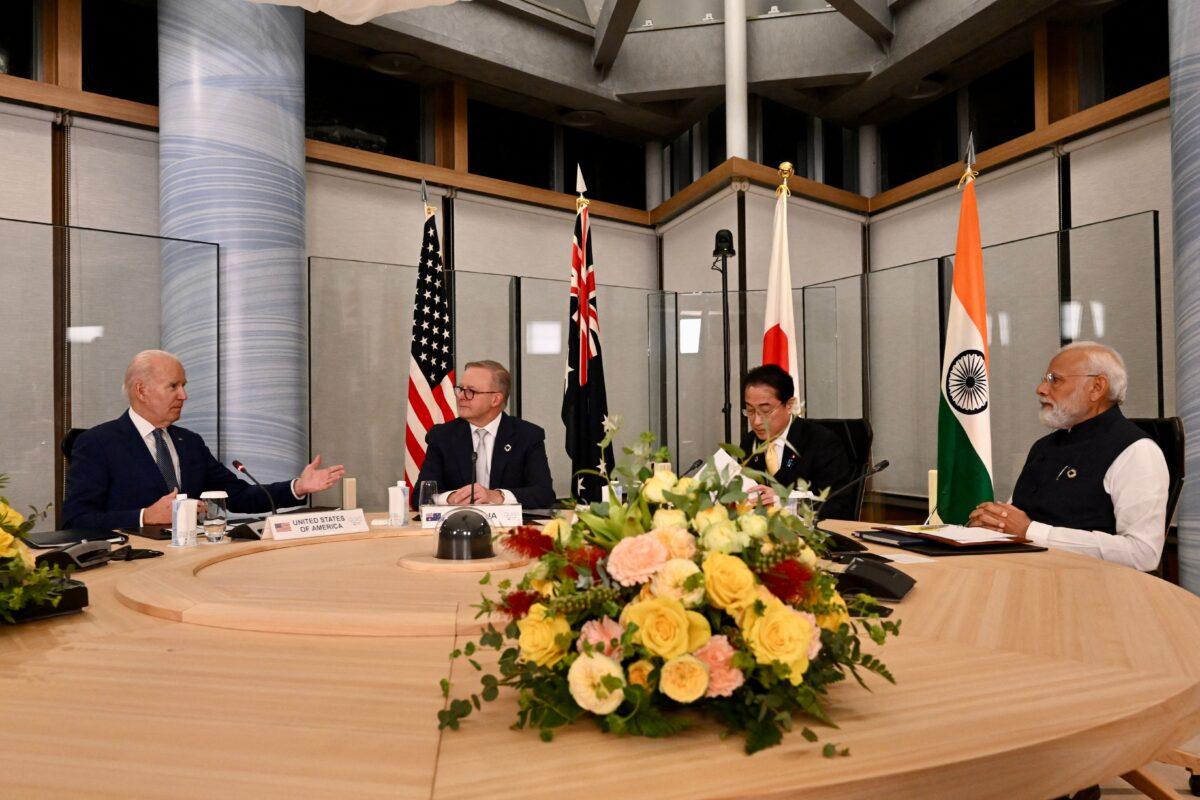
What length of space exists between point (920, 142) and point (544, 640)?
7.16 m

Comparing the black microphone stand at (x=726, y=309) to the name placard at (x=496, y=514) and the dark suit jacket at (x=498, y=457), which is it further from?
the name placard at (x=496, y=514)

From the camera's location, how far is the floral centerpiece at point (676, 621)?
84 cm

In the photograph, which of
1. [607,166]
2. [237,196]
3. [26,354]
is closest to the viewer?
[26,354]

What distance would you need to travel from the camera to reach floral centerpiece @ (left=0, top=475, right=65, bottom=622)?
4.36 ft

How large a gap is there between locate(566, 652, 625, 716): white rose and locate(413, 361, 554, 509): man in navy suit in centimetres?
287

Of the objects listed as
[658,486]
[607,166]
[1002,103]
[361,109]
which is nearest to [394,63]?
[361,109]

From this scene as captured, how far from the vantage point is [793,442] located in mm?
3648

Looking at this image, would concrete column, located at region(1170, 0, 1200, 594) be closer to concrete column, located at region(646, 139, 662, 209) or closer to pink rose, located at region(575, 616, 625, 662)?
pink rose, located at region(575, 616, 625, 662)

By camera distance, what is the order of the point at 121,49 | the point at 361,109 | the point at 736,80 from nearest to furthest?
the point at 121,49 → the point at 361,109 → the point at 736,80

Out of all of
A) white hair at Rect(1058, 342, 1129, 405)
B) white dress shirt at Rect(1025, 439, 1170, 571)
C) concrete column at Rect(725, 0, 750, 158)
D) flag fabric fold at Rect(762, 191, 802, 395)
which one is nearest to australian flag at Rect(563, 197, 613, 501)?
flag fabric fold at Rect(762, 191, 802, 395)

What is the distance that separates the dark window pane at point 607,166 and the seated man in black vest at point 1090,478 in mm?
5256

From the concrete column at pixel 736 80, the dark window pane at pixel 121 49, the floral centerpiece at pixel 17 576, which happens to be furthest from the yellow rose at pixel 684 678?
the concrete column at pixel 736 80

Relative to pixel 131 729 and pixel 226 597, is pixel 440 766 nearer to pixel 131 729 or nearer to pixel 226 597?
pixel 131 729

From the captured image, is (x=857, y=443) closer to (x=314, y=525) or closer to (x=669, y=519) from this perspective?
(x=314, y=525)
